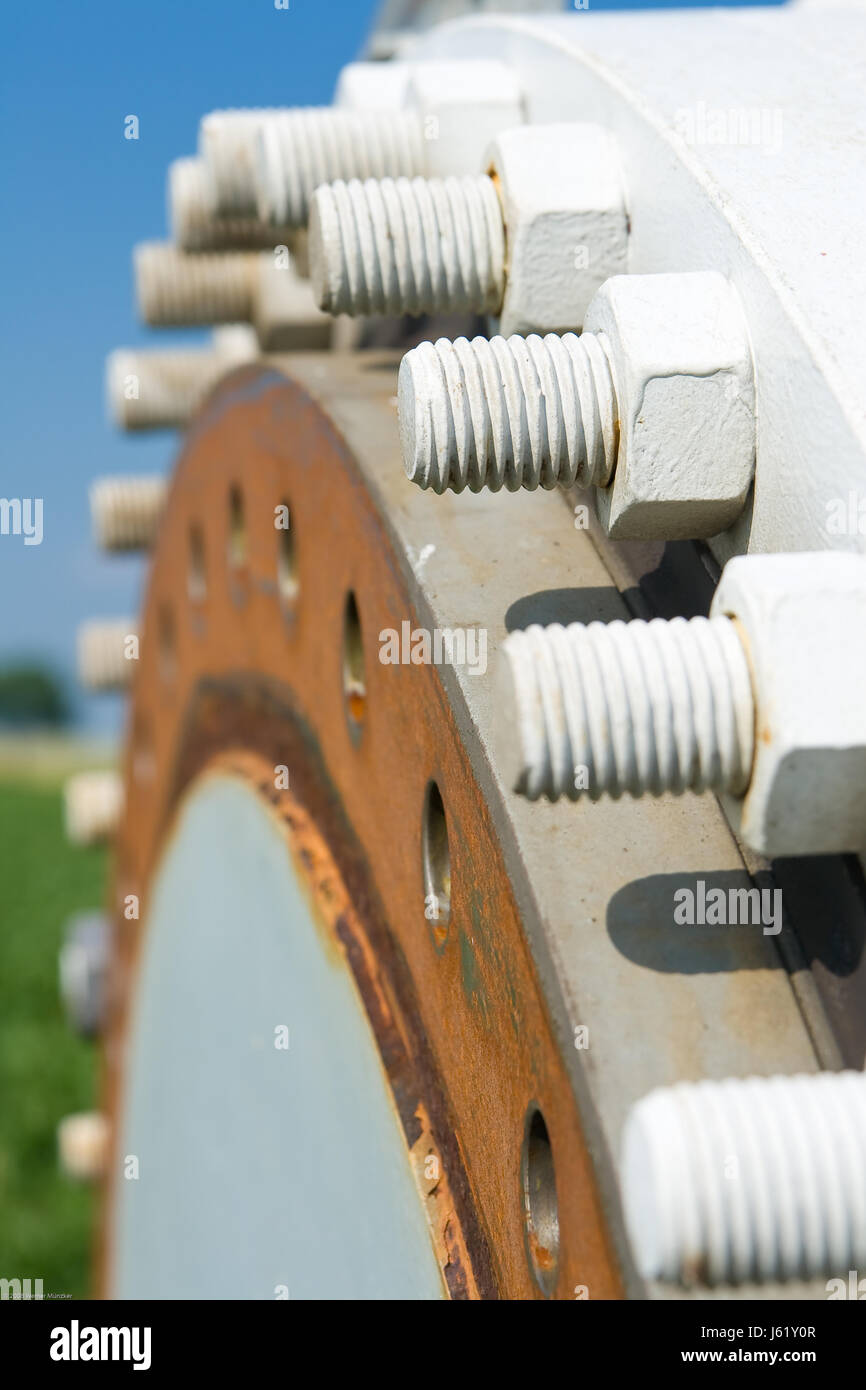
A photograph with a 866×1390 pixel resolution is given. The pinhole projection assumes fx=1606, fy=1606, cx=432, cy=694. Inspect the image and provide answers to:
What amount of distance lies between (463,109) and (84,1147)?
171 cm

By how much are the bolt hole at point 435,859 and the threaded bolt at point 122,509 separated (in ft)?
4.97

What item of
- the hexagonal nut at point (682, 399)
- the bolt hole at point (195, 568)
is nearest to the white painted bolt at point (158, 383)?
the bolt hole at point (195, 568)

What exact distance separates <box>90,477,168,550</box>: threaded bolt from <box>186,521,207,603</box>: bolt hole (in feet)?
2.17

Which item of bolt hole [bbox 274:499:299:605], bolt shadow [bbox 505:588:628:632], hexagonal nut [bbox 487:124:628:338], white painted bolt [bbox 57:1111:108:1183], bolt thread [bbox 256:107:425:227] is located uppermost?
bolt thread [bbox 256:107:425:227]

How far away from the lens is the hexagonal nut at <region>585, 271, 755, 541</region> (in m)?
0.79

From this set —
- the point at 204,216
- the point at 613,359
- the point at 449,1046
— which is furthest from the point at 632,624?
the point at 204,216

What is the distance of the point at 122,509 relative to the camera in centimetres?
235

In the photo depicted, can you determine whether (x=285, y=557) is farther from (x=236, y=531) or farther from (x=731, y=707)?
(x=731, y=707)

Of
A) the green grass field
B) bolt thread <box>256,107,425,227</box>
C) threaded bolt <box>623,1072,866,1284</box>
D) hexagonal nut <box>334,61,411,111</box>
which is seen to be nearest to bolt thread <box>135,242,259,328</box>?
hexagonal nut <box>334,61,411,111</box>

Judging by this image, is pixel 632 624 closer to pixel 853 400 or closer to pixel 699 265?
pixel 853 400

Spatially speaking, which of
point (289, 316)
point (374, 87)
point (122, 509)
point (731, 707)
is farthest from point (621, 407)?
point (122, 509)

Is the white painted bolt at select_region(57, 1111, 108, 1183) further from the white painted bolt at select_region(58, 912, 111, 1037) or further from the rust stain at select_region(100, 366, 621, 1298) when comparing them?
the rust stain at select_region(100, 366, 621, 1298)

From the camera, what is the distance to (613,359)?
0.81 metres

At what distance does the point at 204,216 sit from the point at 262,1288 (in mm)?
972
